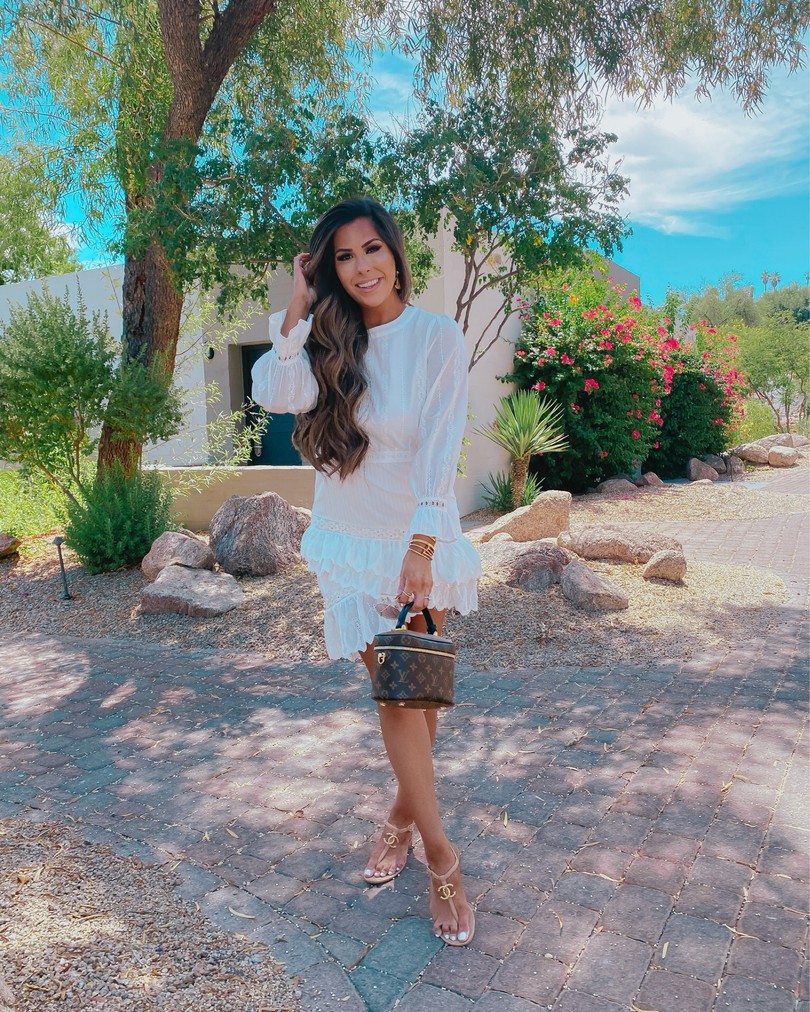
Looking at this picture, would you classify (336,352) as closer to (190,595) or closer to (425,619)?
(425,619)

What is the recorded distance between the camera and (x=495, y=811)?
2.80 meters

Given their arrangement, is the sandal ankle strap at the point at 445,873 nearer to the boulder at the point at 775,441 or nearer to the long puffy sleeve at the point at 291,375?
the long puffy sleeve at the point at 291,375

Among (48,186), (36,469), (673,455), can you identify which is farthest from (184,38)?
(673,455)

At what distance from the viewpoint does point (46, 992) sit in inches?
75.9

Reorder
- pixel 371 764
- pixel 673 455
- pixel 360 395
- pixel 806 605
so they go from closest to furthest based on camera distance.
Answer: pixel 360 395 < pixel 371 764 < pixel 806 605 < pixel 673 455

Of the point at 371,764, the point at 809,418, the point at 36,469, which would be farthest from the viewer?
the point at 809,418

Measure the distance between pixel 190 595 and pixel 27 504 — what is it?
14.1 ft

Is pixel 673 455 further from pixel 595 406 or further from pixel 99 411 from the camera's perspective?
pixel 99 411

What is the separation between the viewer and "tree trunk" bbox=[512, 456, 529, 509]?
34.2 ft

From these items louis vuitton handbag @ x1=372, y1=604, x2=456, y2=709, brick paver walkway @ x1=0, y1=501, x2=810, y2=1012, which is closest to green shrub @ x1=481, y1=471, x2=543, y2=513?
brick paver walkway @ x1=0, y1=501, x2=810, y2=1012

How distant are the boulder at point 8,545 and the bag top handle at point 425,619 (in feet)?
21.4

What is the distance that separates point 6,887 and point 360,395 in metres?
1.79

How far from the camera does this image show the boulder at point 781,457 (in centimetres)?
1494

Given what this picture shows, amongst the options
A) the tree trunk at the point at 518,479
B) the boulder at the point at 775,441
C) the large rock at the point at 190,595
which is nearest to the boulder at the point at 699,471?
the boulder at the point at 775,441
